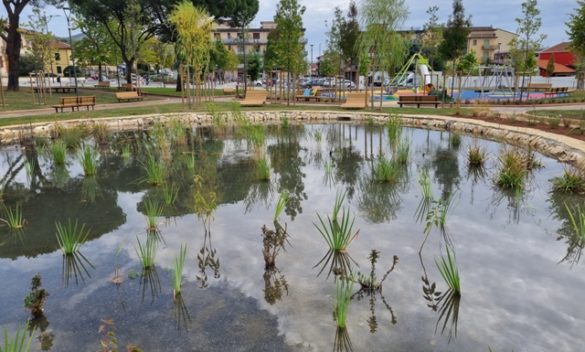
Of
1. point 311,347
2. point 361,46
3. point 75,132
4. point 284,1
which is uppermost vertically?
point 284,1

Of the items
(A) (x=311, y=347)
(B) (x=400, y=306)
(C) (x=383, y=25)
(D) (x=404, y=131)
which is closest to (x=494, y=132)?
(D) (x=404, y=131)

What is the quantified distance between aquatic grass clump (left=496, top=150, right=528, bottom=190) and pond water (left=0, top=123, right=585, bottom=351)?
177mm

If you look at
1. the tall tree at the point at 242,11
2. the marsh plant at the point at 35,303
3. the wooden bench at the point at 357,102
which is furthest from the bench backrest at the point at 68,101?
the marsh plant at the point at 35,303

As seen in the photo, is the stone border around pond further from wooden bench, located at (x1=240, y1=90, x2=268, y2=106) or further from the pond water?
wooden bench, located at (x1=240, y1=90, x2=268, y2=106)

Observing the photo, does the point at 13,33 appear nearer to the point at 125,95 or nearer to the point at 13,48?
the point at 13,48

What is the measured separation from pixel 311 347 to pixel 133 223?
10.8 ft

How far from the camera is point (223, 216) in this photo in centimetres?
567

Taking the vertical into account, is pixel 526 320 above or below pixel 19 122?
below

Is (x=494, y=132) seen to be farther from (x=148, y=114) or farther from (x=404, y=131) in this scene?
(x=148, y=114)

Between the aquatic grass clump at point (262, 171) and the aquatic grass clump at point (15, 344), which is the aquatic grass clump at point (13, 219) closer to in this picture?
the aquatic grass clump at point (15, 344)

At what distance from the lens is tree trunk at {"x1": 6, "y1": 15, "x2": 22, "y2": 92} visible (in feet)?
76.4

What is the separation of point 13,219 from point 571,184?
7.37 m

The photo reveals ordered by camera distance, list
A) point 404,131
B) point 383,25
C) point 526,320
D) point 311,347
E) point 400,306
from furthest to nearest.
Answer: point 383,25 < point 404,131 < point 400,306 < point 526,320 < point 311,347

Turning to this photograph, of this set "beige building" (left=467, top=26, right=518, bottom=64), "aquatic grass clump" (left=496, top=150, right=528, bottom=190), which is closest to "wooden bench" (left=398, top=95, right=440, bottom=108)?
"aquatic grass clump" (left=496, top=150, right=528, bottom=190)
